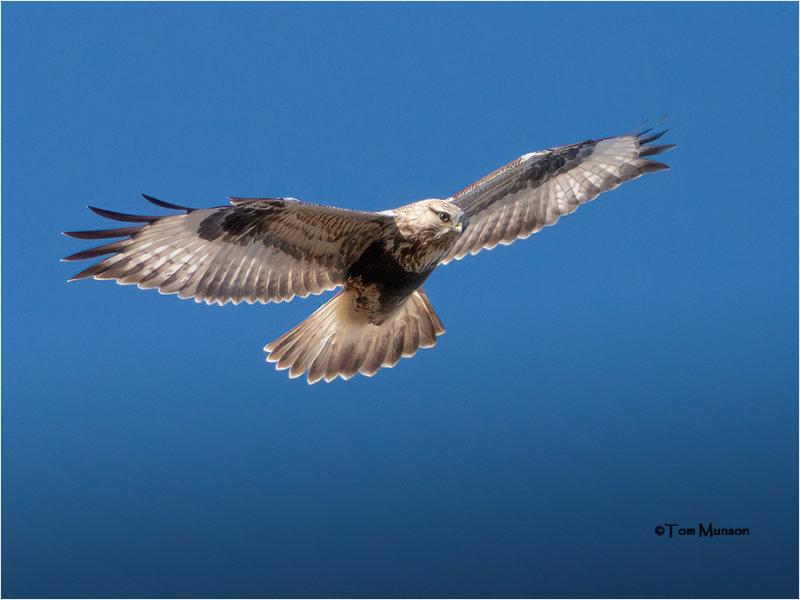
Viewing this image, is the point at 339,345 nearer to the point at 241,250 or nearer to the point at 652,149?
the point at 241,250

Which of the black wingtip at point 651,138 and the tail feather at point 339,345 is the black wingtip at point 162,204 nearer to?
the tail feather at point 339,345

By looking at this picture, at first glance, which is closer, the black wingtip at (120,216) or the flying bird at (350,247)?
the black wingtip at (120,216)

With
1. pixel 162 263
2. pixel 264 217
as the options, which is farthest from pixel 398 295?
pixel 162 263

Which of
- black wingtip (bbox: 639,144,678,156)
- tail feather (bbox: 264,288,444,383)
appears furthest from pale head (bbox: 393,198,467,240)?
black wingtip (bbox: 639,144,678,156)

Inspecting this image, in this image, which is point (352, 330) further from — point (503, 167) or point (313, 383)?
point (503, 167)

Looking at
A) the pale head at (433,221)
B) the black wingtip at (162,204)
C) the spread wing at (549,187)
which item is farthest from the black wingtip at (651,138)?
the black wingtip at (162,204)

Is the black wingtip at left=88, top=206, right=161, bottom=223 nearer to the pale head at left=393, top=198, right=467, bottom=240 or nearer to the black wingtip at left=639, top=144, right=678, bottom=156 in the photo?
the pale head at left=393, top=198, right=467, bottom=240

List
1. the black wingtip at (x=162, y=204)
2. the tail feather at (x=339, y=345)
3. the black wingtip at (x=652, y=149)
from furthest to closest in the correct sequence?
the black wingtip at (x=652, y=149), the tail feather at (x=339, y=345), the black wingtip at (x=162, y=204)
